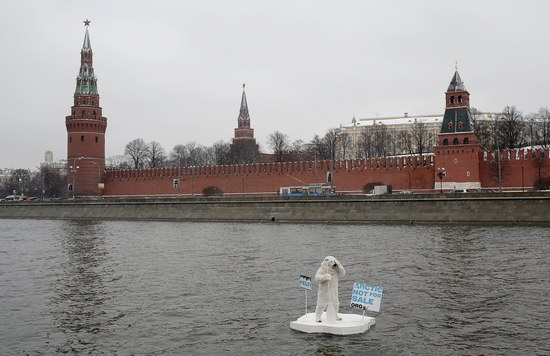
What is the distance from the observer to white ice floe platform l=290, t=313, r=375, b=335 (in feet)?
32.3

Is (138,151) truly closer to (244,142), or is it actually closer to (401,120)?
(244,142)

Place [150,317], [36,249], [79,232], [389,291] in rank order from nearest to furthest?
[150,317]
[389,291]
[36,249]
[79,232]

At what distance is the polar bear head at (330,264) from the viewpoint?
991 centimetres

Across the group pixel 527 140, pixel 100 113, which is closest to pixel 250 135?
pixel 100 113

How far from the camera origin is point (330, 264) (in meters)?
9.91

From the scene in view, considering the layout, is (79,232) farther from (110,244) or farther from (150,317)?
(150,317)

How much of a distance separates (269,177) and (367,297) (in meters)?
37.8

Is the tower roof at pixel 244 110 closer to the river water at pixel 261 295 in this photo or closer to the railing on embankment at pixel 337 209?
the railing on embankment at pixel 337 209

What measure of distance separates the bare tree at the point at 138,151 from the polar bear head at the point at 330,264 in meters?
70.8

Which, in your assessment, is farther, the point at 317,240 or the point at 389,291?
the point at 317,240

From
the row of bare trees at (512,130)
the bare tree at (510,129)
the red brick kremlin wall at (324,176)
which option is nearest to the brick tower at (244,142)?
the red brick kremlin wall at (324,176)

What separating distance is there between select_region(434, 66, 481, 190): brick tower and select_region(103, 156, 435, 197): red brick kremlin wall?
45.5 inches

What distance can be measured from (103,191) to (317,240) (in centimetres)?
3649

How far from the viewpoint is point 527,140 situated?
6506cm
